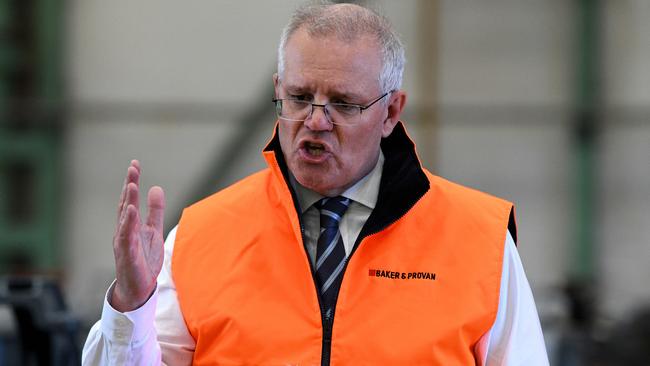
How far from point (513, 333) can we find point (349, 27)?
72 cm

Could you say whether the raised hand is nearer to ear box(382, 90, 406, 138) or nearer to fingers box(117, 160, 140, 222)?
fingers box(117, 160, 140, 222)

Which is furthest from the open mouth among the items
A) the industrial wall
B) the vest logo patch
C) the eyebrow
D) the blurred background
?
the industrial wall

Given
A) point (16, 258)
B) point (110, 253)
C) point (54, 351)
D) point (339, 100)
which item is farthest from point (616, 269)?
point (339, 100)

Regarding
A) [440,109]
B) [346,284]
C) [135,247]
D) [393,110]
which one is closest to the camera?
[135,247]

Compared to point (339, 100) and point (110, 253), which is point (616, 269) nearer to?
point (110, 253)

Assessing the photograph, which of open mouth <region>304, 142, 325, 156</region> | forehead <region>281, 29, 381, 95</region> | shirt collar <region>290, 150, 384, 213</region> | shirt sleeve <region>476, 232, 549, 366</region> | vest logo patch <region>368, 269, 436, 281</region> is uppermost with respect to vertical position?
forehead <region>281, 29, 381, 95</region>

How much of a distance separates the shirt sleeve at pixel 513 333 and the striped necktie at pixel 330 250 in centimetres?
32

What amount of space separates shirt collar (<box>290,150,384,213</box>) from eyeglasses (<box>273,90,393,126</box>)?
0.15 m

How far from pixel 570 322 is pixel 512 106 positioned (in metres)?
2.96

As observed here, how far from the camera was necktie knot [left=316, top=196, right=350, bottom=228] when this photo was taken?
267 cm

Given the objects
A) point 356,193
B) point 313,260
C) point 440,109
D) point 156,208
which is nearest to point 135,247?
point 156,208

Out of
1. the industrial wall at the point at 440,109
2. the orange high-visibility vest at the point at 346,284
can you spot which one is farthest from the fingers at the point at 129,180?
the industrial wall at the point at 440,109

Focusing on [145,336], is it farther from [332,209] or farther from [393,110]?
[393,110]

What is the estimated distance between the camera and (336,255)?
263cm
